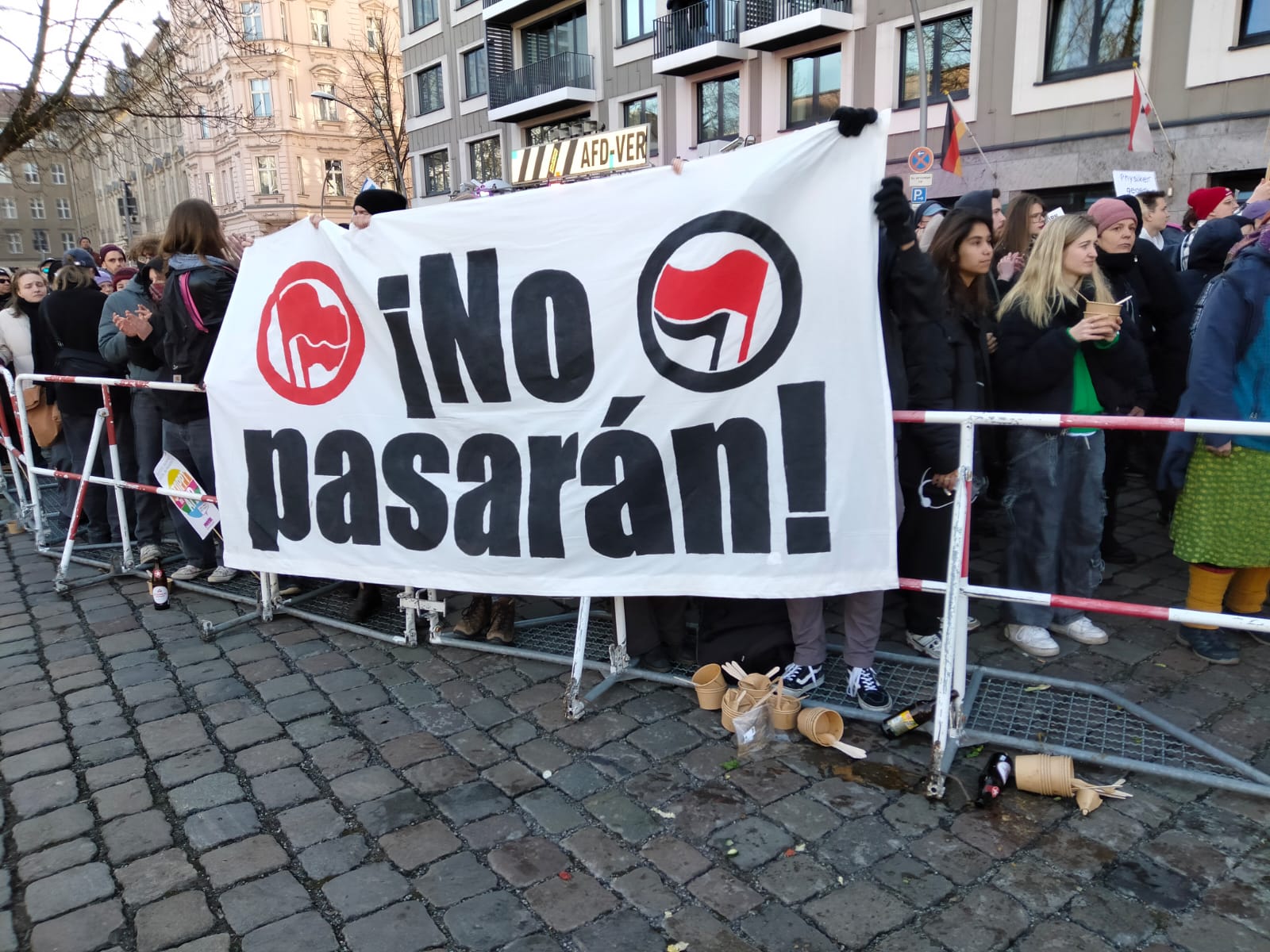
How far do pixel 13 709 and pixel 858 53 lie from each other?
20.4 metres

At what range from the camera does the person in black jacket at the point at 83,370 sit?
6055 mm

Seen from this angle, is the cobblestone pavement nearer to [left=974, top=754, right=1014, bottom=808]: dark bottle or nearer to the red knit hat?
[left=974, top=754, right=1014, bottom=808]: dark bottle

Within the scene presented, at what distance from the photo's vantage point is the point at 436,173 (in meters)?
35.8

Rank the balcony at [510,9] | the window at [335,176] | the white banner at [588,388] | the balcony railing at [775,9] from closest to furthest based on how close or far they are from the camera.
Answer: the white banner at [588,388] → the balcony railing at [775,9] → the balcony at [510,9] → the window at [335,176]

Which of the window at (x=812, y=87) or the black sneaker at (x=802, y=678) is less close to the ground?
the window at (x=812, y=87)

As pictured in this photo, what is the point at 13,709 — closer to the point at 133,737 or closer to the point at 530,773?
the point at 133,737

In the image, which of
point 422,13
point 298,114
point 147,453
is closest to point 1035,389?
point 147,453

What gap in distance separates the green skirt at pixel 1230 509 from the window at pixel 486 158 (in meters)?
30.6

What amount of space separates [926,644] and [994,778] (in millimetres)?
1107

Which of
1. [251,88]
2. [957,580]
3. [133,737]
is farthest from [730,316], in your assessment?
[251,88]

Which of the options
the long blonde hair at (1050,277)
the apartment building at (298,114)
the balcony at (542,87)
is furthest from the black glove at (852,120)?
the apartment building at (298,114)

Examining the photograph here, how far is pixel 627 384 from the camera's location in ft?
11.0

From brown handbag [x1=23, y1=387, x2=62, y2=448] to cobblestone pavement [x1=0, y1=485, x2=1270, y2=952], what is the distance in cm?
342

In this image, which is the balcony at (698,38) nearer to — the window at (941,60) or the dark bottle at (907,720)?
the window at (941,60)
